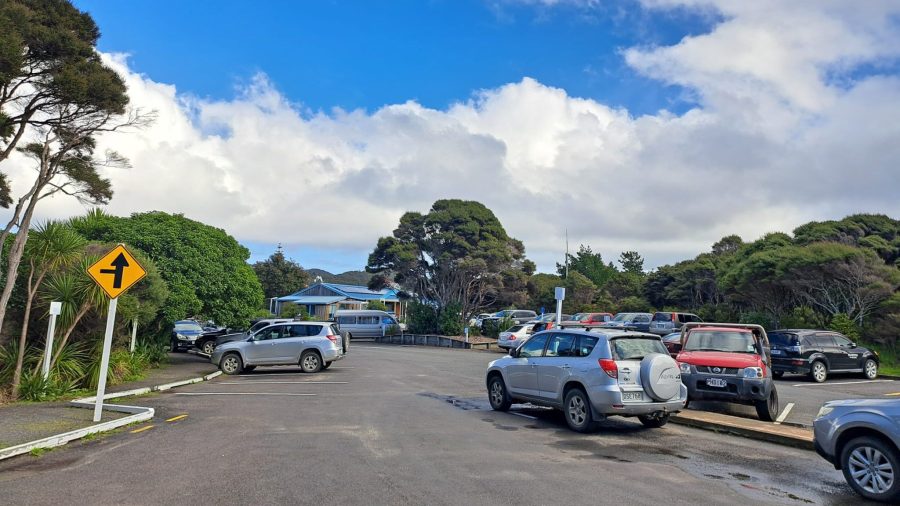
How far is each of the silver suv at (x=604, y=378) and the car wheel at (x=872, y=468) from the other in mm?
3350

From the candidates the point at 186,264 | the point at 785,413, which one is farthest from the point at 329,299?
the point at 785,413

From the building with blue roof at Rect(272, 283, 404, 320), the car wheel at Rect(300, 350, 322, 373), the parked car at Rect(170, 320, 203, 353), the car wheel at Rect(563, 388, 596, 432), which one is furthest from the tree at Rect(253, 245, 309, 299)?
the car wheel at Rect(563, 388, 596, 432)

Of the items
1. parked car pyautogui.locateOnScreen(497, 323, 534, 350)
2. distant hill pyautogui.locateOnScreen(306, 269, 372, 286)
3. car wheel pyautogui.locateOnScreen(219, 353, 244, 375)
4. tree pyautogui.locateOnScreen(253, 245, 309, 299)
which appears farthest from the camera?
distant hill pyautogui.locateOnScreen(306, 269, 372, 286)

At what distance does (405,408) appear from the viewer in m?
12.6

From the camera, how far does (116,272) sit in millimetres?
10992

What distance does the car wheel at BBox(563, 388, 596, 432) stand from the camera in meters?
10.1

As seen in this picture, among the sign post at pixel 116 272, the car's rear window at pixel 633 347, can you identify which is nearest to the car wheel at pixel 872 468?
the car's rear window at pixel 633 347

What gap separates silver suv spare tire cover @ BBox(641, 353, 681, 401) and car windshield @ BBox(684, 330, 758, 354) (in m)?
3.15

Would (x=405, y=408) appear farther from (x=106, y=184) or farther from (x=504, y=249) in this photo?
(x=504, y=249)

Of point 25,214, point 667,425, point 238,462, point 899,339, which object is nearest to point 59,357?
point 25,214

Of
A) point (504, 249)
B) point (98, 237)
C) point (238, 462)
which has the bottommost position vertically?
point (238, 462)

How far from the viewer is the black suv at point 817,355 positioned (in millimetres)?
19406

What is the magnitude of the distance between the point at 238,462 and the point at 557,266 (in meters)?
77.2

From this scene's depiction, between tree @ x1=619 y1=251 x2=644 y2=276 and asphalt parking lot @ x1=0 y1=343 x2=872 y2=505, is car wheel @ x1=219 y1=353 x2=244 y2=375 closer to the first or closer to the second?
asphalt parking lot @ x1=0 y1=343 x2=872 y2=505
